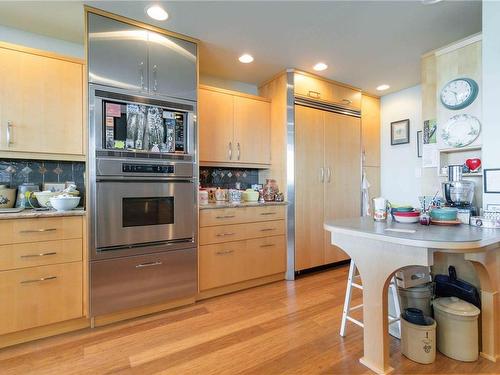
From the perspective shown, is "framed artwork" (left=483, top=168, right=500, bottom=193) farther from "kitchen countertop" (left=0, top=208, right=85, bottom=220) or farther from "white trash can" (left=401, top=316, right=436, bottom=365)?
"kitchen countertop" (left=0, top=208, right=85, bottom=220)

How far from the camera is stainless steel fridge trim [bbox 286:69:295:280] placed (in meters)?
3.12

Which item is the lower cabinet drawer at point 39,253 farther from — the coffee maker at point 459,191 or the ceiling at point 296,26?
the coffee maker at point 459,191

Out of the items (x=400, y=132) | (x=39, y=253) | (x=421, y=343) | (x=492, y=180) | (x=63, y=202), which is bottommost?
(x=421, y=343)

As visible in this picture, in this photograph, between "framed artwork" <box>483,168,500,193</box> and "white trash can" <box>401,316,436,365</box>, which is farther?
"framed artwork" <box>483,168,500,193</box>

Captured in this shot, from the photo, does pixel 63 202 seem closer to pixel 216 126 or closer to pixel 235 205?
pixel 235 205

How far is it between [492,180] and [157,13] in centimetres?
278

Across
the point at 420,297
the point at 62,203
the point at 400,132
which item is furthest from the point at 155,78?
the point at 400,132

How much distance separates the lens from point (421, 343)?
160 cm

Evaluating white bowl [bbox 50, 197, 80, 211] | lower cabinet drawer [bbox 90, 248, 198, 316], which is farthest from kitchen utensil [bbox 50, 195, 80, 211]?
lower cabinet drawer [bbox 90, 248, 198, 316]

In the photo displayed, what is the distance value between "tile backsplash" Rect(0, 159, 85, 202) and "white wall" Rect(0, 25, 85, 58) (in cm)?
106

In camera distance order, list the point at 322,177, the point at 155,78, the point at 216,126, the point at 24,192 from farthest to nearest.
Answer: the point at 322,177 → the point at 216,126 → the point at 155,78 → the point at 24,192

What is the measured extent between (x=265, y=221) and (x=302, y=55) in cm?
186

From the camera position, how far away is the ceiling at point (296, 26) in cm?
203

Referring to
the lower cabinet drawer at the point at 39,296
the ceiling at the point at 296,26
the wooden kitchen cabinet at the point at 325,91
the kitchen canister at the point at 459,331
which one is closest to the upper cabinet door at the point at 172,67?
the ceiling at the point at 296,26
